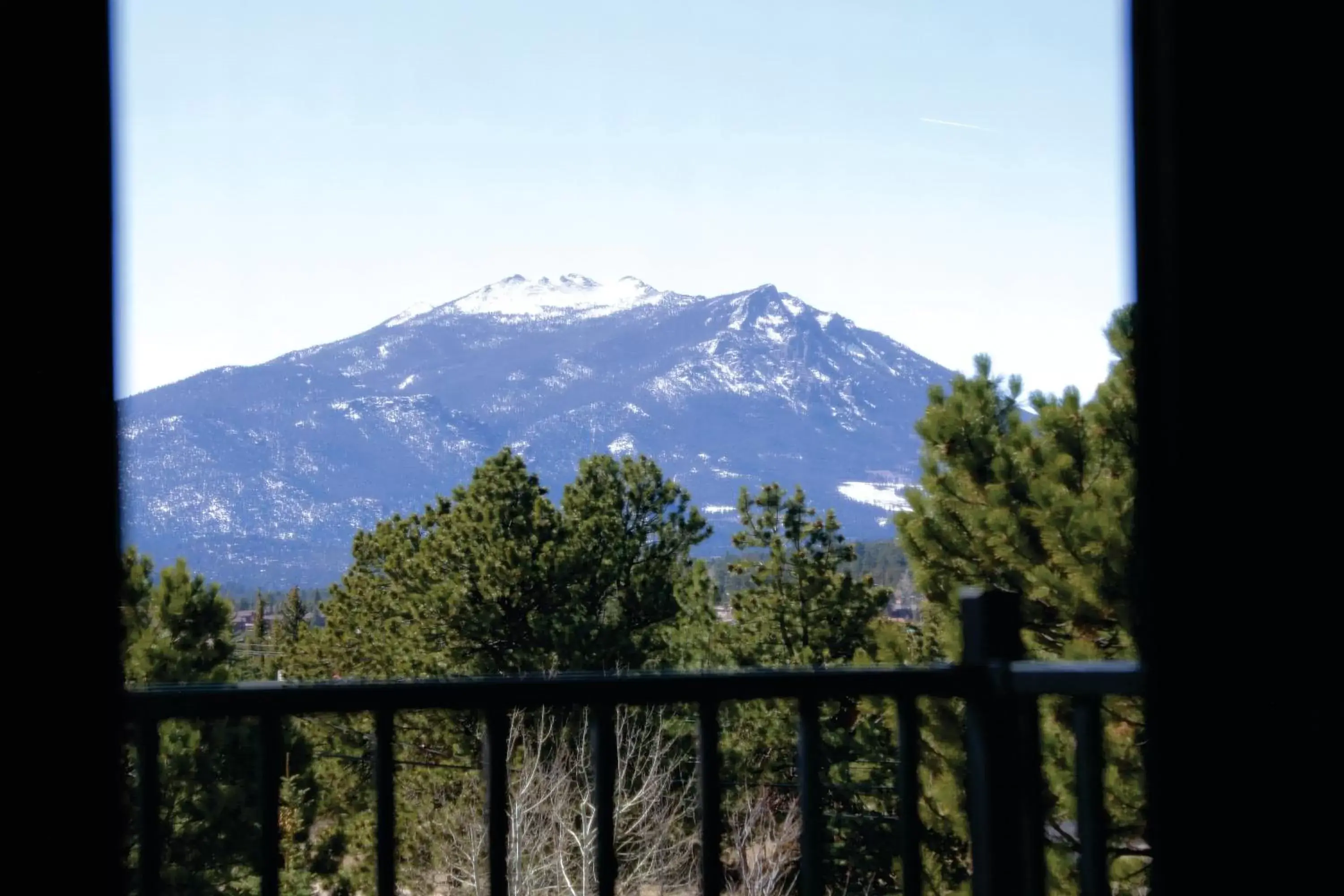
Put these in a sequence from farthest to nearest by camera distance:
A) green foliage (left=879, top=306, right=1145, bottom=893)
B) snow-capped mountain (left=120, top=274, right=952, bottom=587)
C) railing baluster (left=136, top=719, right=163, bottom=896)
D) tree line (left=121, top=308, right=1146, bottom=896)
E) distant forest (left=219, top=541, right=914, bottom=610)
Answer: snow-capped mountain (left=120, top=274, right=952, bottom=587) → distant forest (left=219, top=541, right=914, bottom=610) → tree line (left=121, top=308, right=1146, bottom=896) → green foliage (left=879, top=306, right=1145, bottom=893) → railing baluster (left=136, top=719, right=163, bottom=896)

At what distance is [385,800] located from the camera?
5.00 feet

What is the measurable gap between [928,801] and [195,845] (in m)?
10.7

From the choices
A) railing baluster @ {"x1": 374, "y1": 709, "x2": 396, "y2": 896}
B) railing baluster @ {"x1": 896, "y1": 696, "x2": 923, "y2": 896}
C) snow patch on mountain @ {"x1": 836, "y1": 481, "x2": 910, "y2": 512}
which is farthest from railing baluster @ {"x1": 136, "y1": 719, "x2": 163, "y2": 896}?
snow patch on mountain @ {"x1": 836, "y1": 481, "x2": 910, "y2": 512}

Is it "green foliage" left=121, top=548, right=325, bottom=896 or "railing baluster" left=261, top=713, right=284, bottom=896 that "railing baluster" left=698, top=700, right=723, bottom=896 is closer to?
"railing baluster" left=261, top=713, right=284, bottom=896

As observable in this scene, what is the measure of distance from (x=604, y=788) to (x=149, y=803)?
1.64 feet

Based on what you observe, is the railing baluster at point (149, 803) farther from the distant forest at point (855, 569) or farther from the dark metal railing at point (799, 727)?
the distant forest at point (855, 569)

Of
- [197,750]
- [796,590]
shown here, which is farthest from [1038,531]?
[796,590]

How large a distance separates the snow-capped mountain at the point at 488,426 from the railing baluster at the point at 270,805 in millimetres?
97880

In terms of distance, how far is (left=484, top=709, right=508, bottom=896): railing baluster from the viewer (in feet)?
4.84

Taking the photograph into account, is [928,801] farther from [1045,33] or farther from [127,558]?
[1045,33]

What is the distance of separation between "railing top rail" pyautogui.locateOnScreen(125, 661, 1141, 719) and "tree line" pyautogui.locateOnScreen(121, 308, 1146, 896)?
18 cm

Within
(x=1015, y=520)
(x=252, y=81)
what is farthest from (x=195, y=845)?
(x=252, y=81)

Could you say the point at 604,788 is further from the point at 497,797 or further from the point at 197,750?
the point at 197,750

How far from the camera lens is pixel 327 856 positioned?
66.6 ft
